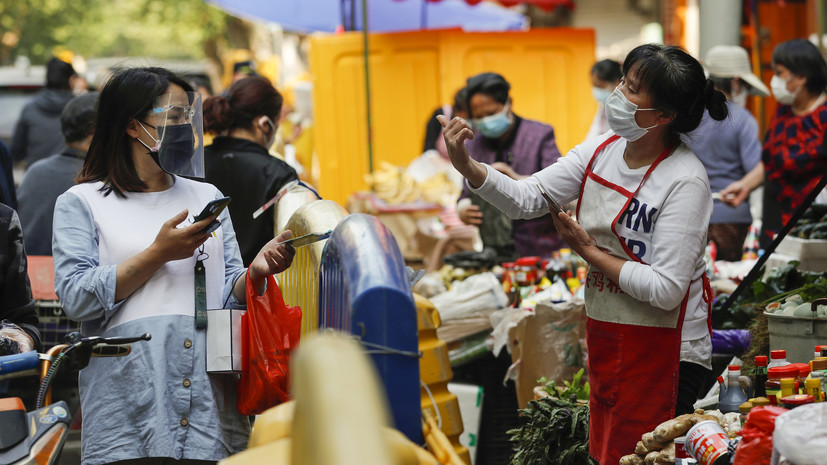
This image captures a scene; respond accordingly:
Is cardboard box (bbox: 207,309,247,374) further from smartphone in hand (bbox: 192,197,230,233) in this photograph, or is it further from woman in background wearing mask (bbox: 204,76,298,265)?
woman in background wearing mask (bbox: 204,76,298,265)

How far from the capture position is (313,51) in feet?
44.6

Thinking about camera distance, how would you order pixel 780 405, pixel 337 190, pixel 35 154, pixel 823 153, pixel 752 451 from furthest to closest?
pixel 337 190
pixel 35 154
pixel 823 153
pixel 780 405
pixel 752 451

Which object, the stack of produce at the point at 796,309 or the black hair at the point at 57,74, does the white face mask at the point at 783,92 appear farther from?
the black hair at the point at 57,74

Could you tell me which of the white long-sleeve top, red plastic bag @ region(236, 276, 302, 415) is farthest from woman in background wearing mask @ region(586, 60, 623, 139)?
red plastic bag @ region(236, 276, 302, 415)

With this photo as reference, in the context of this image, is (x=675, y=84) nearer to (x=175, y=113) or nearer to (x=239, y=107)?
(x=175, y=113)

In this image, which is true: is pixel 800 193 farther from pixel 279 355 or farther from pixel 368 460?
pixel 368 460

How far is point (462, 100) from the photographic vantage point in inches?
300

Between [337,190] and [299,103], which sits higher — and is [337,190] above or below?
below

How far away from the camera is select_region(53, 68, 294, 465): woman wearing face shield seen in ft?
11.1

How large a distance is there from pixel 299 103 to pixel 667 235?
1316cm

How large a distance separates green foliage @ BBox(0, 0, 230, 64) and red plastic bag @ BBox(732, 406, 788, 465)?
36.8m

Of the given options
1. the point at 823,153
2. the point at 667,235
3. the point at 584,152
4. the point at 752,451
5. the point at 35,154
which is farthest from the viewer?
the point at 35,154

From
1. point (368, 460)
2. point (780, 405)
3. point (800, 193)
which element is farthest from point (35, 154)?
point (368, 460)

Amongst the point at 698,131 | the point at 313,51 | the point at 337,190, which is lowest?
the point at 337,190
